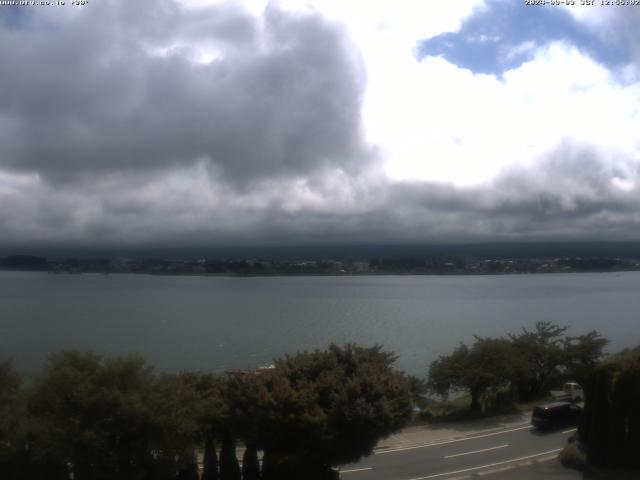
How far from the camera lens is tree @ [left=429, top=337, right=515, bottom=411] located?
2778cm

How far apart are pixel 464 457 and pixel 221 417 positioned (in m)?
8.03

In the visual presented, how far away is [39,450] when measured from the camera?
12.6 m

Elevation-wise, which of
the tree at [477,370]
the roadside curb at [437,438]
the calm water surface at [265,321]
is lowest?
the calm water surface at [265,321]

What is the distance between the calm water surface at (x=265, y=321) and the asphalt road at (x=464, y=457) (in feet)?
76.2

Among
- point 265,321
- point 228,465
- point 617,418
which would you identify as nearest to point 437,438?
point 617,418

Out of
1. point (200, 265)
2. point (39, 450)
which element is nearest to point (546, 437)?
point (39, 450)

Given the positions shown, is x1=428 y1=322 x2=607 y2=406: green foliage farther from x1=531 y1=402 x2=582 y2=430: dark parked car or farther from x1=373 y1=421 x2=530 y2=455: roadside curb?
x1=531 y1=402 x2=582 y2=430: dark parked car

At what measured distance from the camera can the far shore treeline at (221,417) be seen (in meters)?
13.0

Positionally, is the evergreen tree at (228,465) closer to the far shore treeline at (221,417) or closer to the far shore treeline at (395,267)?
the far shore treeline at (221,417)

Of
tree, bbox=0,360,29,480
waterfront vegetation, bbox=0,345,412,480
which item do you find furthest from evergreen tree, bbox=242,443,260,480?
tree, bbox=0,360,29,480

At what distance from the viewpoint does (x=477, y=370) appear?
92.0 feet

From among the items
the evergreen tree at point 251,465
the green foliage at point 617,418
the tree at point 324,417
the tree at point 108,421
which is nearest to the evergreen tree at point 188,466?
the tree at point 108,421

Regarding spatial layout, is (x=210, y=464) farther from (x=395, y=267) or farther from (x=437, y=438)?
(x=395, y=267)

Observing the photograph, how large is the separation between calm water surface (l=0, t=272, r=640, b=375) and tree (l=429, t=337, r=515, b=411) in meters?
14.7
